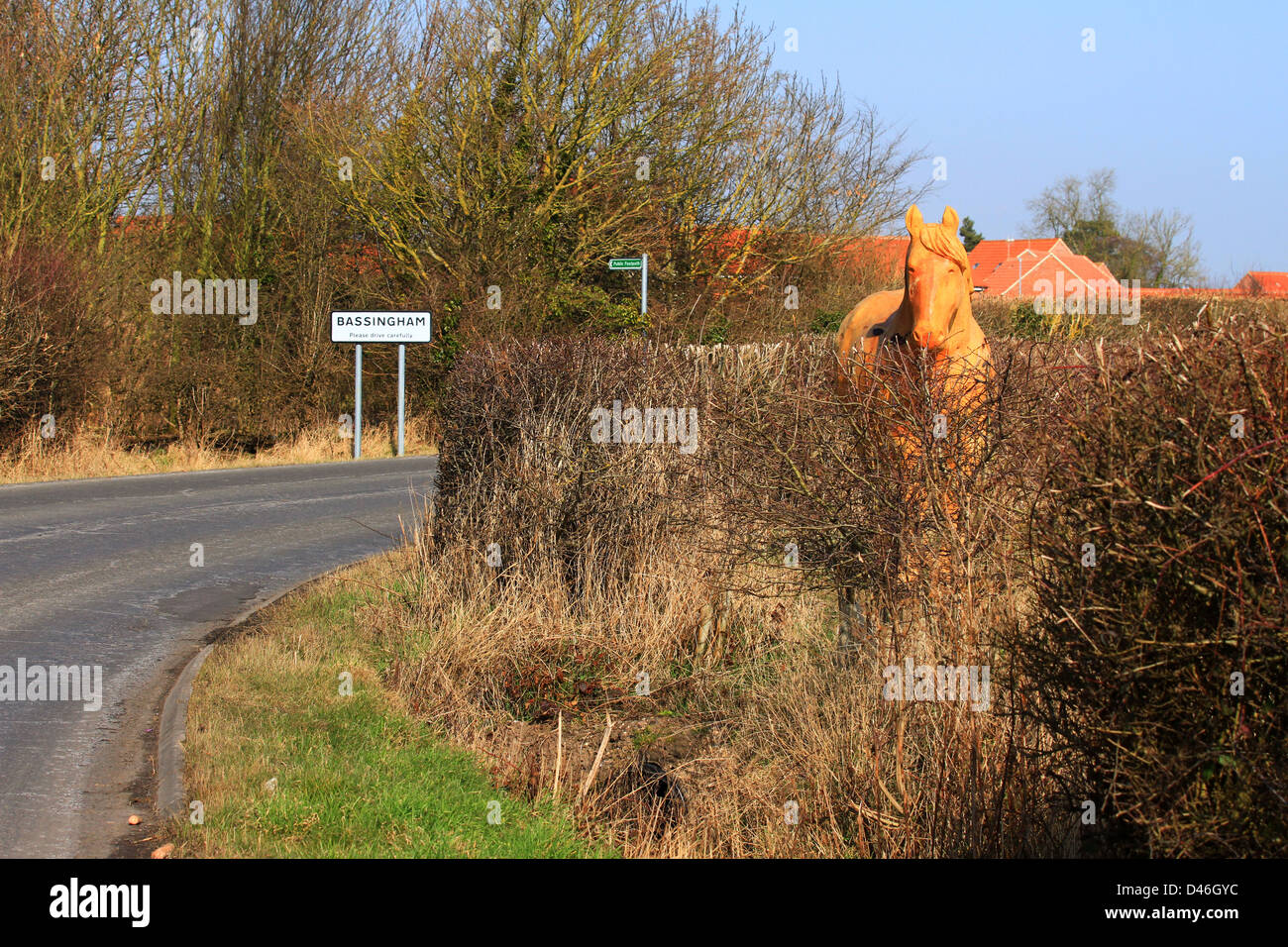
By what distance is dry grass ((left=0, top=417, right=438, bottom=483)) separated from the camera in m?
17.9

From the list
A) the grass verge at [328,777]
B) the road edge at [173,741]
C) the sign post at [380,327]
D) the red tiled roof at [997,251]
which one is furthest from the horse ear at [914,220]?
the red tiled roof at [997,251]

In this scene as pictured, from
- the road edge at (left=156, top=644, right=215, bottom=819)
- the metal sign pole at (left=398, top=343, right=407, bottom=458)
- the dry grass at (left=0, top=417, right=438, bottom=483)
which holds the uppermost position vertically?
the metal sign pole at (left=398, top=343, right=407, bottom=458)

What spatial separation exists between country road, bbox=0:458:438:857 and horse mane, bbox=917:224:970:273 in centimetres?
512

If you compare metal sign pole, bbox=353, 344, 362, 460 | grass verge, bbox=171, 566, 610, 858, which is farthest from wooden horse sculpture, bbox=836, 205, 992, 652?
metal sign pole, bbox=353, 344, 362, 460

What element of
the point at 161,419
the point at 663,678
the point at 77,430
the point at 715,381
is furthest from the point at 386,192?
the point at 663,678

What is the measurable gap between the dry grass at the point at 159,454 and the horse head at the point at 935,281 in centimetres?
1339

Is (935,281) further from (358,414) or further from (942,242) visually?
(358,414)

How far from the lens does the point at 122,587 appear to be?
1049cm

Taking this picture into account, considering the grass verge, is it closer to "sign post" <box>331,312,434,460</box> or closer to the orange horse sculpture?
the orange horse sculpture

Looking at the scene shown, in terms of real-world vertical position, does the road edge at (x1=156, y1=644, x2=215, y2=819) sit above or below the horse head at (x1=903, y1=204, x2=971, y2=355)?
below

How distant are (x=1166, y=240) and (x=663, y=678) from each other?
5037cm

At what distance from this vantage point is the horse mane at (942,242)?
739cm

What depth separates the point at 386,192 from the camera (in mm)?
25094
